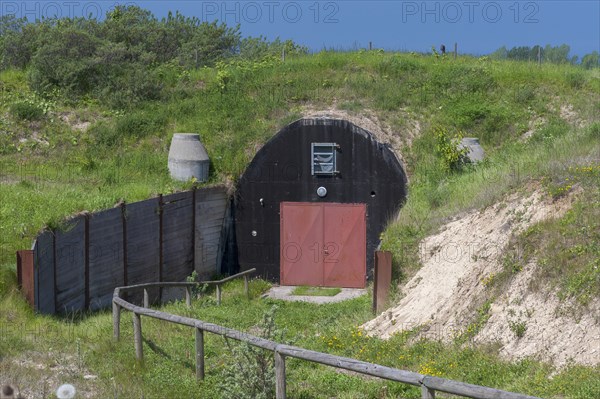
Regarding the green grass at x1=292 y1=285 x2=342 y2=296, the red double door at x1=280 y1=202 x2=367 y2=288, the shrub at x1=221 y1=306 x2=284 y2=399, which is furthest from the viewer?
the red double door at x1=280 y1=202 x2=367 y2=288

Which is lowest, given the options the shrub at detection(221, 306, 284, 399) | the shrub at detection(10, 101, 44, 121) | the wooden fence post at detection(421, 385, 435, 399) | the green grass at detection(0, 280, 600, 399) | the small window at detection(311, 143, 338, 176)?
the green grass at detection(0, 280, 600, 399)

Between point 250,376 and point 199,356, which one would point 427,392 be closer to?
point 250,376

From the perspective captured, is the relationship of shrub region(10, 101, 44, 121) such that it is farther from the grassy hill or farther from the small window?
the small window

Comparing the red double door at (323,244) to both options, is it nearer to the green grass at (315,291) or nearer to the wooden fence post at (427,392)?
the green grass at (315,291)

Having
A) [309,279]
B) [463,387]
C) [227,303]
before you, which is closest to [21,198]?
[227,303]

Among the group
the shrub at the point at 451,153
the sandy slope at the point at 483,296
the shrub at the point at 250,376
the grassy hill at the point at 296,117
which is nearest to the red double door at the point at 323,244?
the grassy hill at the point at 296,117

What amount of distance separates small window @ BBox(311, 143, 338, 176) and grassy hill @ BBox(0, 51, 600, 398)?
6.13 feet

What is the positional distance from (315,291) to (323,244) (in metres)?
1.46

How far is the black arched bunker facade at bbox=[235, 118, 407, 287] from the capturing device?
81.6 feet

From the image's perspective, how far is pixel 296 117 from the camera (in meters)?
26.4

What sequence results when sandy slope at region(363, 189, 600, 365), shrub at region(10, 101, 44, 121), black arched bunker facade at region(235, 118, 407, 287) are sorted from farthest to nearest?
shrub at region(10, 101, 44, 121)
black arched bunker facade at region(235, 118, 407, 287)
sandy slope at region(363, 189, 600, 365)

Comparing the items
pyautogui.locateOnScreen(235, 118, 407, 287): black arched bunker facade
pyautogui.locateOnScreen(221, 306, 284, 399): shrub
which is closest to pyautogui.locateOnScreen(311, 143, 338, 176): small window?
pyautogui.locateOnScreen(235, 118, 407, 287): black arched bunker facade

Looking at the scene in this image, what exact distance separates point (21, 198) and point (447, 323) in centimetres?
1058

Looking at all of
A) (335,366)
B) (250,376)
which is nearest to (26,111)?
(250,376)
